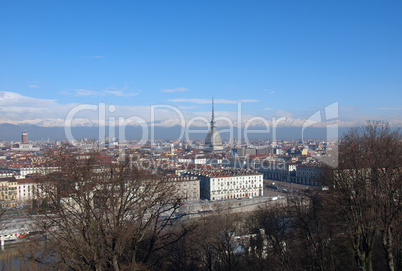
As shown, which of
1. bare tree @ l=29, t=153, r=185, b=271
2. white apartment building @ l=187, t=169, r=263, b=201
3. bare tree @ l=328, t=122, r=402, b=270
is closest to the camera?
bare tree @ l=29, t=153, r=185, b=271

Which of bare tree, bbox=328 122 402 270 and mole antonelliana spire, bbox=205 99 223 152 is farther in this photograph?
mole antonelliana spire, bbox=205 99 223 152

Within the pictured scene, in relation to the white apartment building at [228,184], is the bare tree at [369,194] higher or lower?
higher

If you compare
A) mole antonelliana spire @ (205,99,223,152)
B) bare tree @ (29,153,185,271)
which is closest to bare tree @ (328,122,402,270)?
bare tree @ (29,153,185,271)

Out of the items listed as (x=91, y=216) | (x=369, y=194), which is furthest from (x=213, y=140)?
(x=91, y=216)

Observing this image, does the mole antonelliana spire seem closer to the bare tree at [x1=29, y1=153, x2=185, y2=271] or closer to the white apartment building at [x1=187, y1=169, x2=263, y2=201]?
the white apartment building at [x1=187, y1=169, x2=263, y2=201]

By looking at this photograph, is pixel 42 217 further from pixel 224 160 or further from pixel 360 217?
pixel 224 160

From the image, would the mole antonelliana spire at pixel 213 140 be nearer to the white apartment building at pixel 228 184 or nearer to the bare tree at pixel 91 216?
the white apartment building at pixel 228 184

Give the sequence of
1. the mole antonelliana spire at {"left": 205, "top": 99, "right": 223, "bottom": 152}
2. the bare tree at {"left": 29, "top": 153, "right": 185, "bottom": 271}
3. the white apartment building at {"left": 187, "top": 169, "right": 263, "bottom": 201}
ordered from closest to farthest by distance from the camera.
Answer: the bare tree at {"left": 29, "top": 153, "right": 185, "bottom": 271}, the white apartment building at {"left": 187, "top": 169, "right": 263, "bottom": 201}, the mole antonelliana spire at {"left": 205, "top": 99, "right": 223, "bottom": 152}

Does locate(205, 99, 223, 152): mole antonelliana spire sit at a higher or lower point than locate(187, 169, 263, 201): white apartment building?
higher

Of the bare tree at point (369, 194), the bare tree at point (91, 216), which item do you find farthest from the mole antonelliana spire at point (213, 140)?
the bare tree at point (91, 216)

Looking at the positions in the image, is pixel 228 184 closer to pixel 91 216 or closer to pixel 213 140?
pixel 91 216

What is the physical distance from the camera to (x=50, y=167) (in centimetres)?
443

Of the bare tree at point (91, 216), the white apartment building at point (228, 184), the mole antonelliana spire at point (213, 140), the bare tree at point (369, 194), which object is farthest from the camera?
the mole antonelliana spire at point (213, 140)

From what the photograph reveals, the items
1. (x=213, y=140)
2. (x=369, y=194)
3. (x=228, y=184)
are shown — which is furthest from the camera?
(x=213, y=140)
